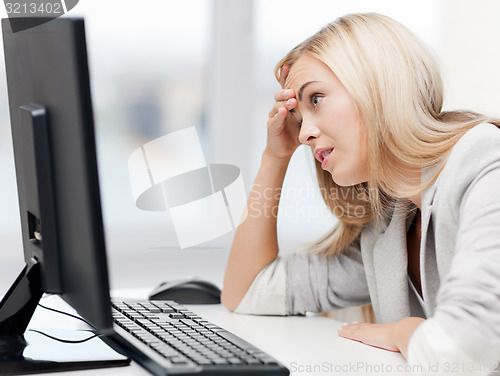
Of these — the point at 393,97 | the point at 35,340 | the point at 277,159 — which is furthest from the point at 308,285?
the point at 35,340

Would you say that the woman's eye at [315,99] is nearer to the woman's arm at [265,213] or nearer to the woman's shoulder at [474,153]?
the woman's arm at [265,213]

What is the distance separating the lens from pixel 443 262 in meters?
0.94

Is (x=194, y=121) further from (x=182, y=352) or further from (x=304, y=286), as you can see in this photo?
(x=182, y=352)

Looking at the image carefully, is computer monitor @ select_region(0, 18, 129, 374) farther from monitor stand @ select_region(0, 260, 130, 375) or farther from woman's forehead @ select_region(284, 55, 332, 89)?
woman's forehead @ select_region(284, 55, 332, 89)

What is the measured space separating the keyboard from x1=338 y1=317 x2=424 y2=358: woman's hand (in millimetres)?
240

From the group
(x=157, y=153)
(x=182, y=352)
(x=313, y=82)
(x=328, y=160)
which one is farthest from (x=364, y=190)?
(x=157, y=153)

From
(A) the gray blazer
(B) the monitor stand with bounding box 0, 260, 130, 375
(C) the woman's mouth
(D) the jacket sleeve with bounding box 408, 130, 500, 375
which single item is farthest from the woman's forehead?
(B) the monitor stand with bounding box 0, 260, 130, 375

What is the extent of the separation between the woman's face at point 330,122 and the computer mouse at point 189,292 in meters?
0.37

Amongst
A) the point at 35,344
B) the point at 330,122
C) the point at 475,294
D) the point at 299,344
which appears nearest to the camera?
the point at 475,294

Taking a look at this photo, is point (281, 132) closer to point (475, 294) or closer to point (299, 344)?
point (299, 344)

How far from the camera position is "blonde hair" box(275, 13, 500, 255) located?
1.02m

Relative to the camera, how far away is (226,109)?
1962 mm

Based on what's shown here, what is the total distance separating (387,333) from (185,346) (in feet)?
1.10

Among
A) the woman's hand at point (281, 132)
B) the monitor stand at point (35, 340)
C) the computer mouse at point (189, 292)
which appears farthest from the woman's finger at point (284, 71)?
the monitor stand at point (35, 340)
